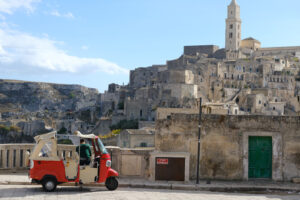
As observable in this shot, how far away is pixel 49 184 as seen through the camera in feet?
36.3

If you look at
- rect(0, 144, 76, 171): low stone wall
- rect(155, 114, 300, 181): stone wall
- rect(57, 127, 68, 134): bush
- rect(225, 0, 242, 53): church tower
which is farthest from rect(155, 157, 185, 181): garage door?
rect(225, 0, 242, 53): church tower

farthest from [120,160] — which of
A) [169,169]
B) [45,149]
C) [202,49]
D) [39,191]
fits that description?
[202,49]

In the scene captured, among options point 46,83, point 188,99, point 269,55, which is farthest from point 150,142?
point 46,83

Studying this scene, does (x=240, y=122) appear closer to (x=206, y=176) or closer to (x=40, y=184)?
(x=206, y=176)

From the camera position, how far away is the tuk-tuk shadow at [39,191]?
10.4 m

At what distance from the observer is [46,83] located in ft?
524

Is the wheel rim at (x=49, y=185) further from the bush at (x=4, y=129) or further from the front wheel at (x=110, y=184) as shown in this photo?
the bush at (x=4, y=129)

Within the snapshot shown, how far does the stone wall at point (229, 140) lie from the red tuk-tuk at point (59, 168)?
9.02ft

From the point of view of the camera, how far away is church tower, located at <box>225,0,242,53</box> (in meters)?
119

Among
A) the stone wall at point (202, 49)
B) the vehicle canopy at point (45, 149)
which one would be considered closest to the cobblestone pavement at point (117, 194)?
the vehicle canopy at point (45, 149)

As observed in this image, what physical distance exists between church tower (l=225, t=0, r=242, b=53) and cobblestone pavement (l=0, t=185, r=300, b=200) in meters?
110

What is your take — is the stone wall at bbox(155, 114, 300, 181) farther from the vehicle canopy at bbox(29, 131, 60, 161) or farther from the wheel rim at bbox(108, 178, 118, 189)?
the vehicle canopy at bbox(29, 131, 60, 161)

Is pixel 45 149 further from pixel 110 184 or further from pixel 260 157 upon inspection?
A: pixel 260 157

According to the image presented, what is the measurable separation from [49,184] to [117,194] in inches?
66.6
